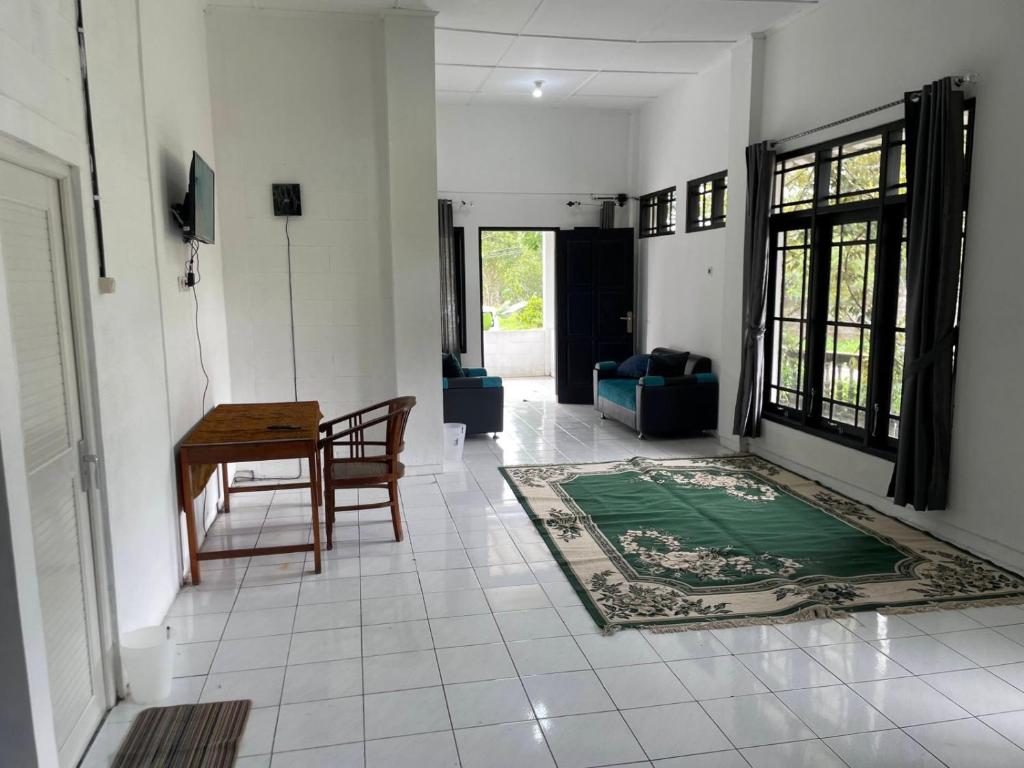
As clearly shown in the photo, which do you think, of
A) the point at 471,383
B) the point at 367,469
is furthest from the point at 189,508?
the point at 471,383

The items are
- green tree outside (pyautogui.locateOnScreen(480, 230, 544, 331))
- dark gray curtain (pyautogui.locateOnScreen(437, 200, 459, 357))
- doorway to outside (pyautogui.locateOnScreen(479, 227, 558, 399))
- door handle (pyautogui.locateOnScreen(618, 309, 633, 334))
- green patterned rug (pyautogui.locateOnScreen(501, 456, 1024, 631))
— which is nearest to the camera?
green patterned rug (pyautogui.locateOnScreen(501, 456, 1024, 631))

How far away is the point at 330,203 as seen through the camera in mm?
5254

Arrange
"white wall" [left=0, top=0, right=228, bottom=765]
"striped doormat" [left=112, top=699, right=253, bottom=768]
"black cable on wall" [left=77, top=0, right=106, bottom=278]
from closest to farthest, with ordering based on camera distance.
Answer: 1. "white wall" [left=0, top=0, right=228, bottom=765]
2. "striped doormat" [left=112, top=699, right=253, bottom=768]
3. "black cable on wall" [left=77, top=0, right=106, bottom=278]

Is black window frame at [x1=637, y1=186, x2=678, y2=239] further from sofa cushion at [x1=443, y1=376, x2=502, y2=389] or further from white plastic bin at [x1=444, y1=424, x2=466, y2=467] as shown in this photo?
white plastic bin at [x1=444, y1=424, x2=466, y2=467]

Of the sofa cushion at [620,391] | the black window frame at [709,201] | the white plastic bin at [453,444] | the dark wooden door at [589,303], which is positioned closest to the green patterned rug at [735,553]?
the white plastic bin at [453,444]

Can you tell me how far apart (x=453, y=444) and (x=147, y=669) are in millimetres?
3413

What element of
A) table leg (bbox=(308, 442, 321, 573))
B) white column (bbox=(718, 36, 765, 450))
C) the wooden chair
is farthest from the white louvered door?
white column (bbox=(718, 36, 765, 450))

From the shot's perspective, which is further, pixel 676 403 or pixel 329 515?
pixel 676 403

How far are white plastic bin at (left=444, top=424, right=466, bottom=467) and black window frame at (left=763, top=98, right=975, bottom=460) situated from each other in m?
2.45

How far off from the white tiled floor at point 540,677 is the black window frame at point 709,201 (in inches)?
→ 168

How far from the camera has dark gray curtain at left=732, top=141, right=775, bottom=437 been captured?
5.40 meters

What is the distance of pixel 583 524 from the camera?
432 centimetres

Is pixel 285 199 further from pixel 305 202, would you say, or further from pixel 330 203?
pixel 330 203

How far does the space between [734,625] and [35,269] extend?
2877mm
